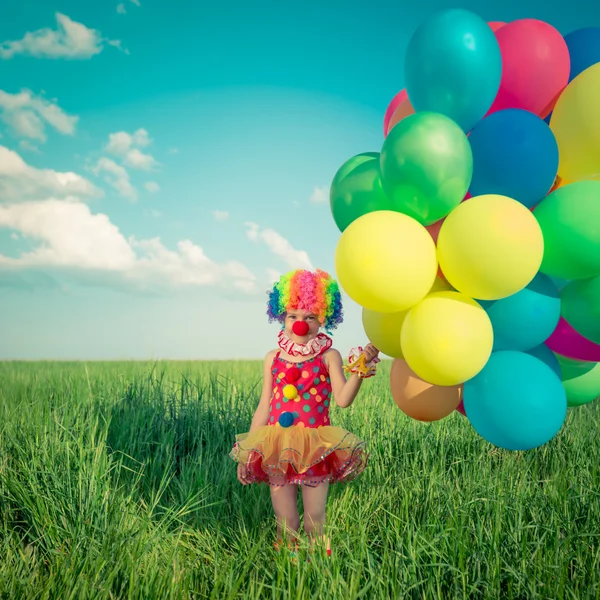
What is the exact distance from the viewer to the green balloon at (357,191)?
2424 mm

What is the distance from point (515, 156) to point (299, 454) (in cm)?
164

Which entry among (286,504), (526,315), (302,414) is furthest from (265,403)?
(526,315)

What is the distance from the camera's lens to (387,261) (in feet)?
6.57

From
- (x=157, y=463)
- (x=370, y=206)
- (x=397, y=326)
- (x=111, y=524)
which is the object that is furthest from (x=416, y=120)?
(x=157, y=463)

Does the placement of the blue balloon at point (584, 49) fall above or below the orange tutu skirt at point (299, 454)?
above

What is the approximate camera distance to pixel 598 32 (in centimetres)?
264

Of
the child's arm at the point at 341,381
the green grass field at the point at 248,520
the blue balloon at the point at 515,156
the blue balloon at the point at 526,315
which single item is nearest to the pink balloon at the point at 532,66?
the blue balloon at the point at 515,156

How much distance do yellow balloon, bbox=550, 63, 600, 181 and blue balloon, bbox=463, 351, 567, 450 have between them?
859mm

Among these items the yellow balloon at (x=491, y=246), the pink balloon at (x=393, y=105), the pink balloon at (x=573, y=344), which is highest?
the pink balloon at (x=393, y=105)

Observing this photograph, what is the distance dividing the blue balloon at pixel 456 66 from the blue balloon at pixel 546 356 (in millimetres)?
1032

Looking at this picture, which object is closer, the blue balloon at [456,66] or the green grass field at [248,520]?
the blue balloon at [456,66]

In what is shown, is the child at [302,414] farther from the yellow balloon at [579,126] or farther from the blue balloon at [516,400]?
the yellow balloon at [579,126]

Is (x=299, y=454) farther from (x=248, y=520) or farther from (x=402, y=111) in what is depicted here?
(x=402, y=111)

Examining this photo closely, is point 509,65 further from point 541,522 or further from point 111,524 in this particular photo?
point 111,524
